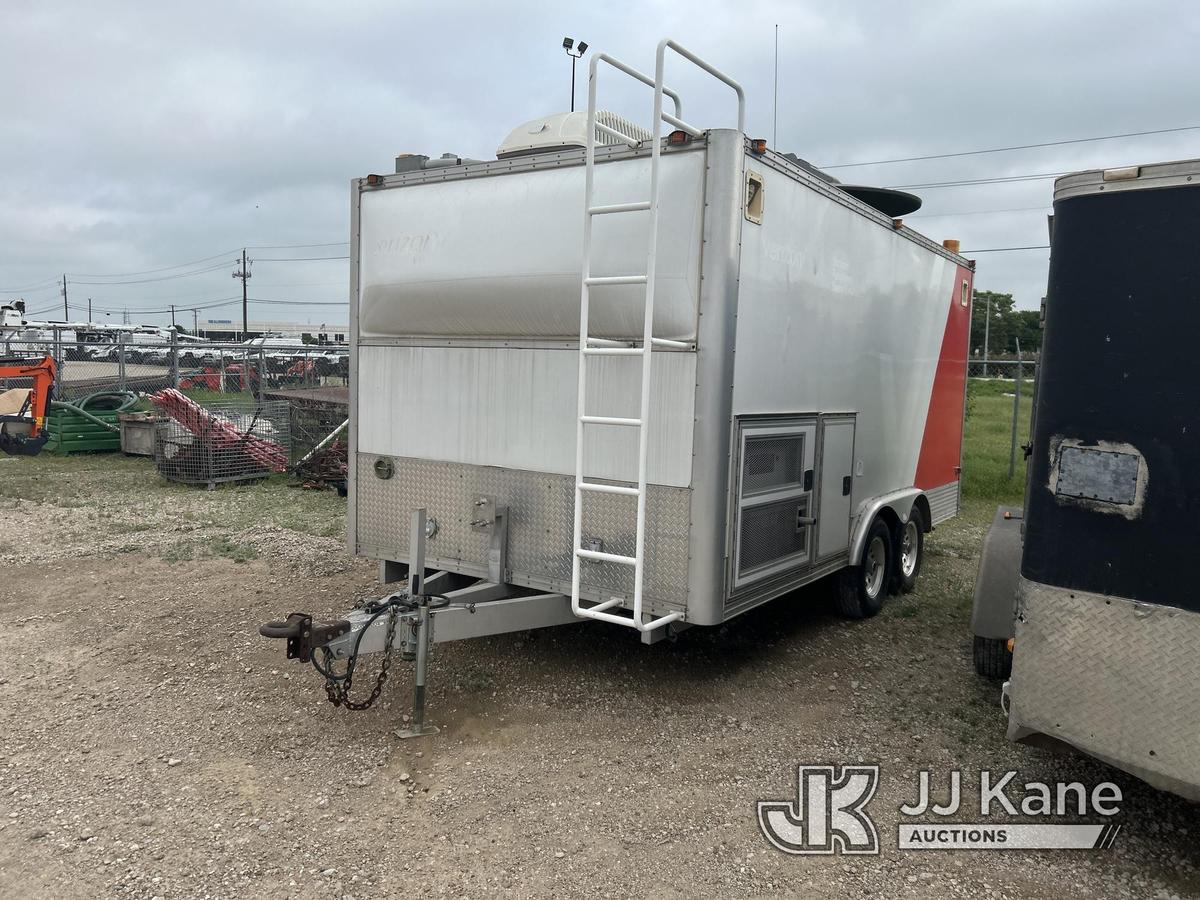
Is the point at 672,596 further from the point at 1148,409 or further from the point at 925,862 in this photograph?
the point at 1148,409

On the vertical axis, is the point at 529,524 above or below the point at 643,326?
below

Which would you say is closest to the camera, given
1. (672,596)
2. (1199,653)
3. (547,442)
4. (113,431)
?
(1199,653)

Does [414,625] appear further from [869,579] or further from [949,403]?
[949,403]

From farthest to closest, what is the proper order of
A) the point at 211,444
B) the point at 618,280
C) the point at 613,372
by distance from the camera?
the point at 211,444
the point at 613,372
the point at 618,280

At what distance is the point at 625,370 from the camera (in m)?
4.48

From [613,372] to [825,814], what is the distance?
2.22 m

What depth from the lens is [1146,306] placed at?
9.98 feet

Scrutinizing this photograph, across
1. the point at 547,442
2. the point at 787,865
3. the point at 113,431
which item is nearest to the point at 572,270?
the point at 547,442

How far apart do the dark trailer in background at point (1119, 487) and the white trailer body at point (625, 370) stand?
145 centimetres

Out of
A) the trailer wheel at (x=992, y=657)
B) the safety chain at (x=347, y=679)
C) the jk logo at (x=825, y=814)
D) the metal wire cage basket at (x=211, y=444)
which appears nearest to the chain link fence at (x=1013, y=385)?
the trailer wheel at (x=992, y=657)

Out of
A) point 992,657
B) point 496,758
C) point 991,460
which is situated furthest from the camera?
point 991,460

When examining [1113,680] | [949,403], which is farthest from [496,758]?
[949,403]

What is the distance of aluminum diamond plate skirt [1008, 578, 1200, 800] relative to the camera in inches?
119

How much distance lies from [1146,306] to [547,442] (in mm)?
2773
